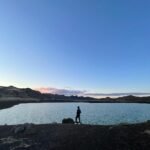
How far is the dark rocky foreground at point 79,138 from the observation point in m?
28.3

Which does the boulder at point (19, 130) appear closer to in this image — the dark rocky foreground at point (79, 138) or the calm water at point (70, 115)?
the dark rocky foreground at point (79, 138)

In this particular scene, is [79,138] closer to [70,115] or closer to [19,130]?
[19,130]

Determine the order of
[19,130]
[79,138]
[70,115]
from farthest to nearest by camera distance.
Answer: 1. [70,115]
2. [19,130]
3. [79,138]

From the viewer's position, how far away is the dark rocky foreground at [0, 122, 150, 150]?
28.3 m

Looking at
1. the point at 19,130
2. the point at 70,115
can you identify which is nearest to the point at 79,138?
the point at 19,130

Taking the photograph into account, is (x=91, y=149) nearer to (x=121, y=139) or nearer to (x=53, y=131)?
(x=121, y=139)

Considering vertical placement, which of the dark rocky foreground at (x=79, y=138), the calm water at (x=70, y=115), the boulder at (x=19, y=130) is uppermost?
the calm water at (x=70, y=115)

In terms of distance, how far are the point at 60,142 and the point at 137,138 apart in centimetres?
747

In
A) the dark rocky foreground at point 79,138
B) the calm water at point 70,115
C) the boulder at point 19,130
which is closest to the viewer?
the dark rocky foreground at point 79,138

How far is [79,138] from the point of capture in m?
30.7

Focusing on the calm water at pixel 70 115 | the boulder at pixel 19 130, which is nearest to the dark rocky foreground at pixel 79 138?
the boulder at pixel 19 130

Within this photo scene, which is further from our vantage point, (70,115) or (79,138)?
(70,115)

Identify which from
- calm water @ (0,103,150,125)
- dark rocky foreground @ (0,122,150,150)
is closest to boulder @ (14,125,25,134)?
dark rocky foreground @ (0,122,150,150)

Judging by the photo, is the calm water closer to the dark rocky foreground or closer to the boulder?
the boulder
